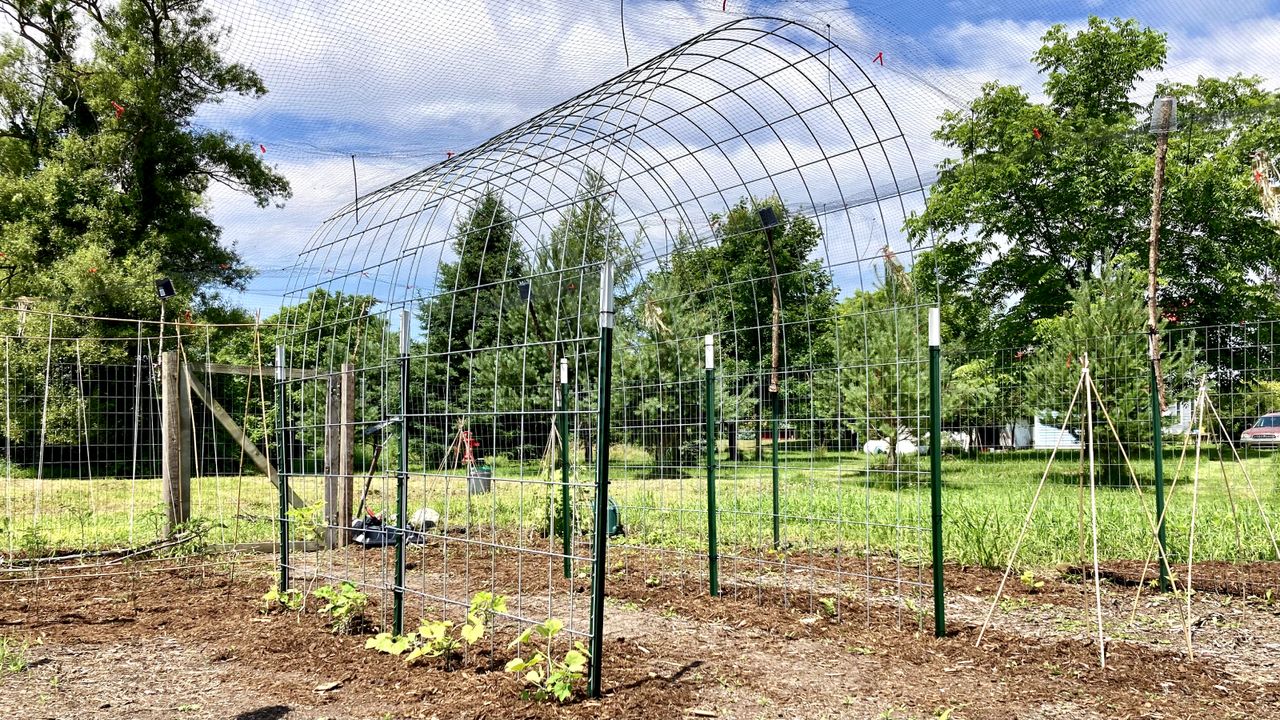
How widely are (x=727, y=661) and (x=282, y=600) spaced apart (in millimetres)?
2941

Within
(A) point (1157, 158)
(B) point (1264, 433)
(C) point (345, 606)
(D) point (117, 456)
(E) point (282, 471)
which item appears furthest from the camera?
(D) point (117, 456)

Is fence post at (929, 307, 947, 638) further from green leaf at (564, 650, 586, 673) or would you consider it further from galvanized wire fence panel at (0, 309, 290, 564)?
galvanized wire fence panel at (0, 309, 290, 564)

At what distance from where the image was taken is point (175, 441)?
293 inches

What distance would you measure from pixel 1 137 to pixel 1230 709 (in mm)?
21972

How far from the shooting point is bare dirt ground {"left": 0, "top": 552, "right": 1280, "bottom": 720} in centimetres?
359

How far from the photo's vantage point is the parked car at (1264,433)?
7615mm

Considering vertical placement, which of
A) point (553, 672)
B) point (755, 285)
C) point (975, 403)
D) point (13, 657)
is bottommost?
point (13, 657)

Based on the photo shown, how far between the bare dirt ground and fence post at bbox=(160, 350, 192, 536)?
159cm

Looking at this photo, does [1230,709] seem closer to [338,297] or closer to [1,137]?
[338,297]

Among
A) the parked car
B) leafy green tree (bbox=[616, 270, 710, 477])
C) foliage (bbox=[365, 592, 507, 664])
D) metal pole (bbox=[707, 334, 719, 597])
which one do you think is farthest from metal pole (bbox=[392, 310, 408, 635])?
the parked car

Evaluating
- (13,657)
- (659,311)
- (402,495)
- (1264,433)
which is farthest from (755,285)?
(1264,433)

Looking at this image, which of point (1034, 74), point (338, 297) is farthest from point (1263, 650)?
point (1034, 74)

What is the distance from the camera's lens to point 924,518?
327 inches

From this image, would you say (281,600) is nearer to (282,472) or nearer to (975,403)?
(282,472)
